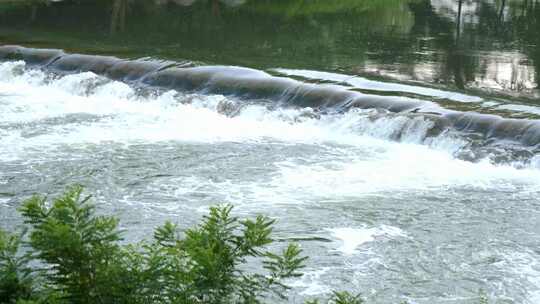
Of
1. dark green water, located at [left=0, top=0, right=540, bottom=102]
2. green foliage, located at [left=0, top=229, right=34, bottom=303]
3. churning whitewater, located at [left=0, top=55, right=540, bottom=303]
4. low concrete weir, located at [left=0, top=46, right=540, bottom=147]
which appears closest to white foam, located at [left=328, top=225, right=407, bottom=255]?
churning whitewater, located at [left=0, top=55, right=540, bottom=303]

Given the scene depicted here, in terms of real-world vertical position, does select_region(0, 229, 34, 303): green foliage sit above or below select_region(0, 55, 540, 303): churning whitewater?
above

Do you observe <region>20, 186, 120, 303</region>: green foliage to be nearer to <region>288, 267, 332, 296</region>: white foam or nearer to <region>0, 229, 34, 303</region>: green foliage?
<region>0, 229, 34, 303</region>: green foliage

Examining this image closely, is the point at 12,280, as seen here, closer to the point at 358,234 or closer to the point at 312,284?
the point at 312,284

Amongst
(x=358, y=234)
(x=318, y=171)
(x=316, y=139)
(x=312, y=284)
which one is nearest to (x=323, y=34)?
(x=316, y=139)

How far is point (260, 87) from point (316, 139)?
273cm

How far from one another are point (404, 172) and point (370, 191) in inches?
45.8

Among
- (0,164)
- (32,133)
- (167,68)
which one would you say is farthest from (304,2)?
(0,164)

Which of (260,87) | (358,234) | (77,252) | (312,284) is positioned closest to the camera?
(77,252)

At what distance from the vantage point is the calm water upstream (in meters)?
8.58

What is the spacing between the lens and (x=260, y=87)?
16.0 meters

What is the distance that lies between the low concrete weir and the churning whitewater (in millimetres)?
40

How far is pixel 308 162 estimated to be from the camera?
39.7ft

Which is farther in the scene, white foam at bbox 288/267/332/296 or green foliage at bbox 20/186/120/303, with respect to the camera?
white foam at bbox 288/267/332/296

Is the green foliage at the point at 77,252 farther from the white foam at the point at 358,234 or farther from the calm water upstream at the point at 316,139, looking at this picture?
the white foam at the point at 358,234
